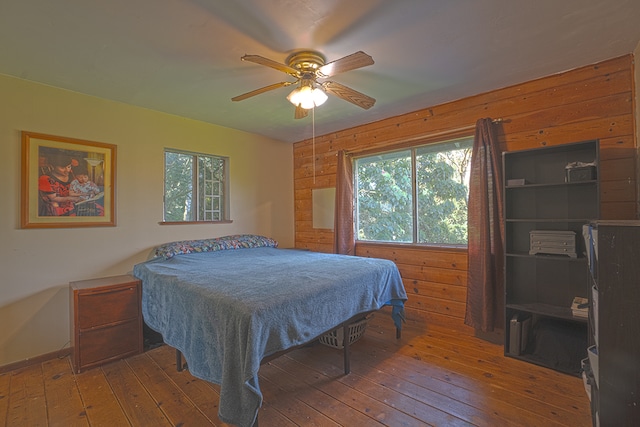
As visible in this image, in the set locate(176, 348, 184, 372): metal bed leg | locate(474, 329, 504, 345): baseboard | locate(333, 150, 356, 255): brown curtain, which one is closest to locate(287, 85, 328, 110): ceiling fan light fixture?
locate(333, 150, 356, 255): brown curtain

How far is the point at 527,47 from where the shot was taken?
205cm

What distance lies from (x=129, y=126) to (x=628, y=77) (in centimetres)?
440

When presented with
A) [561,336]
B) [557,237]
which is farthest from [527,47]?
[561,336]

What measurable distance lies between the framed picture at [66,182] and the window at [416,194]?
2.88 metres

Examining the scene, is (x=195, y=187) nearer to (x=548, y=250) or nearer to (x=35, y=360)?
(x=35, y=360)

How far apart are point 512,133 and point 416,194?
3.62 feet

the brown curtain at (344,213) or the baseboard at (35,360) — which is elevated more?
the brown curtain at (344,213)

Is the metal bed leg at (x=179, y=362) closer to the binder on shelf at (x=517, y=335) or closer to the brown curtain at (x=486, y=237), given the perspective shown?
the brown curtain at (x=486, y=237)

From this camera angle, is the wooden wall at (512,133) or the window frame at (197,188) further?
the window frame at (197,188)

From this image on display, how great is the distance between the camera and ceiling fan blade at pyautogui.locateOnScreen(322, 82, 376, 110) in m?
2.15

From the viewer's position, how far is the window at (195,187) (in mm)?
3387

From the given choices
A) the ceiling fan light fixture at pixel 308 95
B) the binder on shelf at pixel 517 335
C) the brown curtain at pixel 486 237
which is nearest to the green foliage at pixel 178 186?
the ceiling fan light fixture at pixel 308 95

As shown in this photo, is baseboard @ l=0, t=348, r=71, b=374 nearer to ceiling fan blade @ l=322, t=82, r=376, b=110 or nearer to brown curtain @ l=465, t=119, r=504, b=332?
ceiling fan blade @ l=322, t=82, r=376, b=110

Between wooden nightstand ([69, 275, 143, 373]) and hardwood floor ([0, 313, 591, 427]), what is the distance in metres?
0.10
